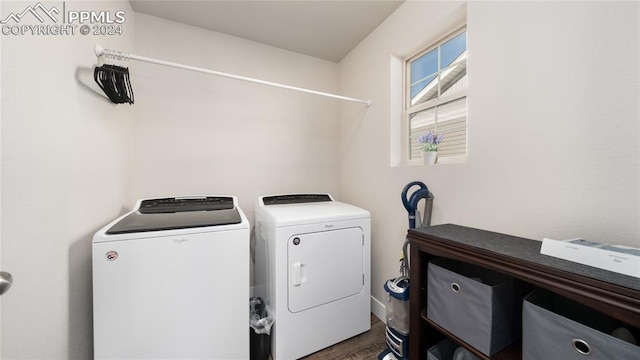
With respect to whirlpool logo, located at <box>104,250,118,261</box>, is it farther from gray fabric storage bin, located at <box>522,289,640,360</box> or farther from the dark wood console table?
gray fabric storage bin, located at <box>522,289,640,360</box>

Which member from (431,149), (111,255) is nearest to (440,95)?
(431,149)

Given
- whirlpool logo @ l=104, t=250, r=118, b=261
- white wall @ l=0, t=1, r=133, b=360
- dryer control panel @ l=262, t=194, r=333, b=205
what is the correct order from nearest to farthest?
white wall @ l=0, t=1, r=133, b=360 < whirlpool logo @ l=104, t=250, r=118, b=261 < dryer control panel @ l=262, t=194, r=333, b=205

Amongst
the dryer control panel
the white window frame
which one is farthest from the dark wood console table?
the dryer control panel

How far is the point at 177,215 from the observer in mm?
1478

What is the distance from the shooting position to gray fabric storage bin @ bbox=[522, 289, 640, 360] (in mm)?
601

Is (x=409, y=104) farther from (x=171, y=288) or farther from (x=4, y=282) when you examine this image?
(x=4, y=282)

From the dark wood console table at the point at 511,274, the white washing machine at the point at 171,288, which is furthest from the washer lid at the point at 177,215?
the dark wood console table at the point at 511,274

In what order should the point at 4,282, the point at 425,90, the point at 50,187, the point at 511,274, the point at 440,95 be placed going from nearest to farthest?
the point at 4,282 → the point at 511,274 → the point at 50,187 → the point at 440,95 → the point at 425,90

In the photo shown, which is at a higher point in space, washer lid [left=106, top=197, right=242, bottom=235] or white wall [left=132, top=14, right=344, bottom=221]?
white wall [left=132, top=14, right=344, bottom=221]

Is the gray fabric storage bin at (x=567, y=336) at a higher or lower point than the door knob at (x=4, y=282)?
lower

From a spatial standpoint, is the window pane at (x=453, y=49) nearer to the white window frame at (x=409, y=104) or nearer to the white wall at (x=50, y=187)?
the white window frame at (x=409, y=104)

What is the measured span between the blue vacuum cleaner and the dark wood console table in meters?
0.19

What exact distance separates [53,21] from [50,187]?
0.73m

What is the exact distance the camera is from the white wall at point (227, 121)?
1992 mm
